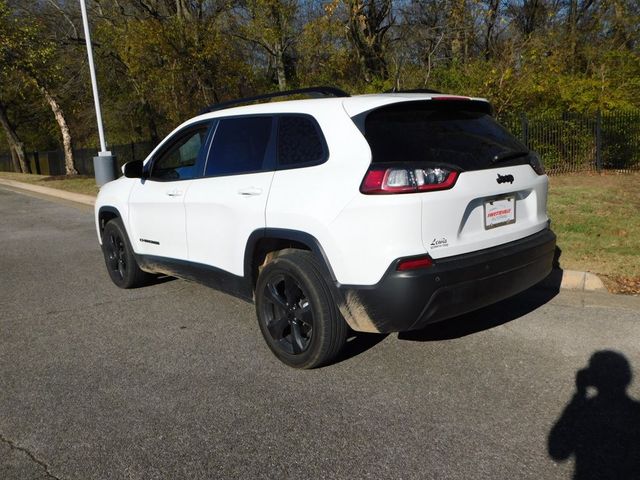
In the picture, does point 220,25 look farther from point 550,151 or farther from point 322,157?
point 322,157

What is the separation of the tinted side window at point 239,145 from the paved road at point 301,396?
130cm

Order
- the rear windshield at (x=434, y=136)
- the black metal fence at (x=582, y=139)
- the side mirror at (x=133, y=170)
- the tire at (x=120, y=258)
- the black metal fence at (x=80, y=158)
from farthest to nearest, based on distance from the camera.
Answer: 1. the black metal fence at (x=80, y=158)
2. the black metal fence at (x=582, y=139)
3. the tire at (x=120, y=258)
4. the side mirror at (x=133, y=170)
5. the rear windshield at (x=434, y=136)

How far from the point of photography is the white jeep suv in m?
3.12

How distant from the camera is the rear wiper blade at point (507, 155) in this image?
11.5ft

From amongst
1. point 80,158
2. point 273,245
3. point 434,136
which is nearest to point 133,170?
point 273,245

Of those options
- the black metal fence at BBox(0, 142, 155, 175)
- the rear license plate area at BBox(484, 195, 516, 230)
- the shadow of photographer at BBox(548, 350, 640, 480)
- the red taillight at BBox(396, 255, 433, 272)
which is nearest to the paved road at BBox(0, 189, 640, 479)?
the shadow of photographer at BBox(548, 350, 640, 480)

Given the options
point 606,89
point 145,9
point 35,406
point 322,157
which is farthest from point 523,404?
point 145,9

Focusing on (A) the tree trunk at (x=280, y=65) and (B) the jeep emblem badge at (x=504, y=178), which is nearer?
(B) the jeep emblem badge at (x=504, y=178)

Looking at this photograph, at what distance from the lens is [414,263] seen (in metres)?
3.11

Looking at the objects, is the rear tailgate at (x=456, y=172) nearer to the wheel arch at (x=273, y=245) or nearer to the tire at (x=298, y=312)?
the wheel arch at (x=273, y=245)

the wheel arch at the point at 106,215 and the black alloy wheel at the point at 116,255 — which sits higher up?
the wheel arch at the point at 106,215

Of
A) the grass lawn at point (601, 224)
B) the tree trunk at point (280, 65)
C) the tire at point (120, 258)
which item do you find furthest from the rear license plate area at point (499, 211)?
the tree trunk at point (280, 65)

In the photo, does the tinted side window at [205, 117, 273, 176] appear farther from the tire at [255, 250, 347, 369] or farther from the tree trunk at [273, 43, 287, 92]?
the tree trunk at [273, 43, 287, 92]

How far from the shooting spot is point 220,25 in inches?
727
